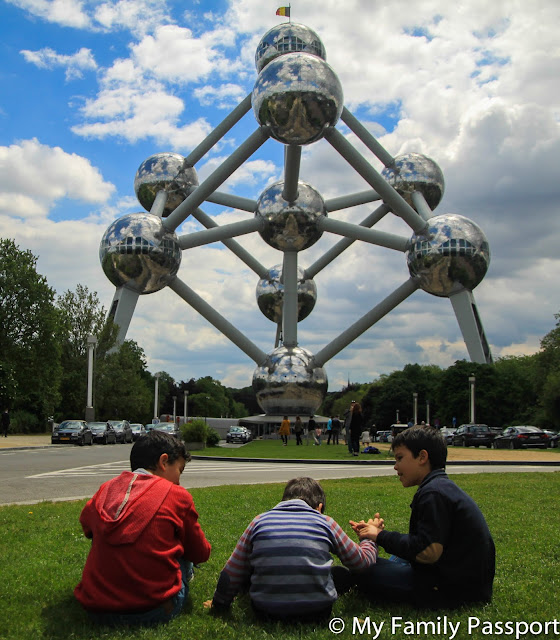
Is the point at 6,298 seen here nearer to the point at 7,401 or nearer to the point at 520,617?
the point at 7,401

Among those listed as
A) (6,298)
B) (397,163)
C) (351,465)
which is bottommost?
(351,465)

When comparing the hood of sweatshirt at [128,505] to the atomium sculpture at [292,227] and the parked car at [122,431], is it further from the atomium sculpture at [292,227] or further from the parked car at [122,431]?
the parked car at [122,431]

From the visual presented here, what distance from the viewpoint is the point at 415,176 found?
2797 cm

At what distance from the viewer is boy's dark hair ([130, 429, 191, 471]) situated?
3846mm

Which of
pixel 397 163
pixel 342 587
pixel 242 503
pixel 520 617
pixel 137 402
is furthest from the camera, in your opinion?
pixel 137 402

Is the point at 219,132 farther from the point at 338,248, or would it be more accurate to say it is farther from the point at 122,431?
the point at 122,431

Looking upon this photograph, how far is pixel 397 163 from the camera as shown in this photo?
93.0ft

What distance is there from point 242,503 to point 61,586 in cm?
407

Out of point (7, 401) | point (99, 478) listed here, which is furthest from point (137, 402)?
point (99, 478)

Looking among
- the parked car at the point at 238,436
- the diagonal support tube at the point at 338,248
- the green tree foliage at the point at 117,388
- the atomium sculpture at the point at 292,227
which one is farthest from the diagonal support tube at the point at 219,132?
the green tree foliage at the point at 117,388

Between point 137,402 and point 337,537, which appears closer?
point 337,537

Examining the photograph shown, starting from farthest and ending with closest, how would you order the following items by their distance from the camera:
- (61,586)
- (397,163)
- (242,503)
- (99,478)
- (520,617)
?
(397,163) → (99,478) → (242,503) → (61,586) → (520,617)

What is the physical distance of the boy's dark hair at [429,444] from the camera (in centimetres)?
389

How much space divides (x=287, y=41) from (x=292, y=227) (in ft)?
21.6
